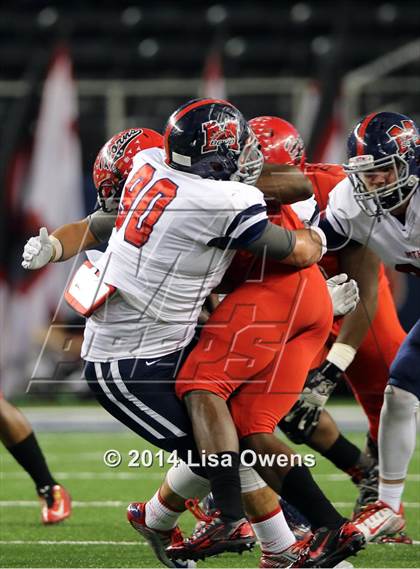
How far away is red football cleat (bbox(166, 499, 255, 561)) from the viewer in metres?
3.06

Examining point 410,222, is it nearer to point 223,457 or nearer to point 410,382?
point 410,382

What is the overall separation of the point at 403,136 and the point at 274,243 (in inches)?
27.1

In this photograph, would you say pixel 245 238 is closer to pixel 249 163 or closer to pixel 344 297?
pixel 249 163

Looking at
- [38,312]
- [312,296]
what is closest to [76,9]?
[38,312]

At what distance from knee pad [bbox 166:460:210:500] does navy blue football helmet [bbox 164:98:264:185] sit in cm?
87

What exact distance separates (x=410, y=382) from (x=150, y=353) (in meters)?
0.94

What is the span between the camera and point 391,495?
12.7 feet

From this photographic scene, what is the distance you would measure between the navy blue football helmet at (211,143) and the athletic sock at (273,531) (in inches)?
36.6

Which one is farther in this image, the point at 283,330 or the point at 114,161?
the point at 114,161

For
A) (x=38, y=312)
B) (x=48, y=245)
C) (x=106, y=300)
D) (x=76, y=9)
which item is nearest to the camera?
(x=106, y=300)

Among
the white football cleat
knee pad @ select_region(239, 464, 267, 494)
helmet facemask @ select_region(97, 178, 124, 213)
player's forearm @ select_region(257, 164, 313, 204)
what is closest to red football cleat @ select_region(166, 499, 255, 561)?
knee pad @ select_region(239, 464, 267, 494)

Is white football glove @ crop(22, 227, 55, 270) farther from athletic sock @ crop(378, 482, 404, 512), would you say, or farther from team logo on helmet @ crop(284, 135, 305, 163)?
athletic sock @ crop(378, 482, 404, 512)

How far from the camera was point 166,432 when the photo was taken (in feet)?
10.7

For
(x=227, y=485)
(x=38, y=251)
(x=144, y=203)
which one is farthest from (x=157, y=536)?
(x=144, y=203)
